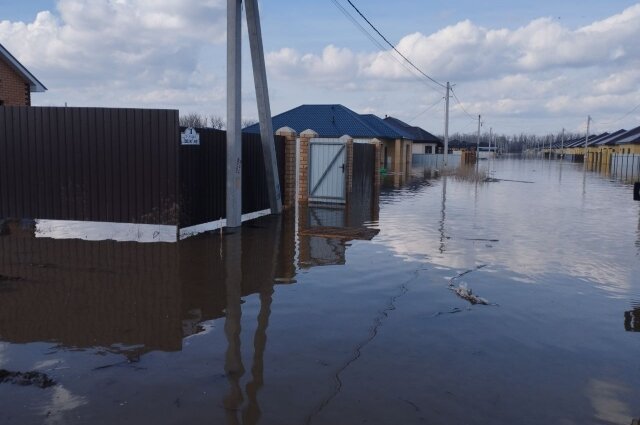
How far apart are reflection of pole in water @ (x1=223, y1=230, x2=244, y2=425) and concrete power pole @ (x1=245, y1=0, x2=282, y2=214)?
4220 mm

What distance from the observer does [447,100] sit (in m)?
49.1

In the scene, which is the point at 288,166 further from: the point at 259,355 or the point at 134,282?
the point at 259,355

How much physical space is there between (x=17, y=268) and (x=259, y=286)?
139 inches

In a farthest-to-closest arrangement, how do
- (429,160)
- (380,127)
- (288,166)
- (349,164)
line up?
(429,160) < (380,127) < (349,164) < (288,166)

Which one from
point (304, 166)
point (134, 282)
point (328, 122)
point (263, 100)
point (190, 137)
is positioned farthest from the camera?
point (328, 122)

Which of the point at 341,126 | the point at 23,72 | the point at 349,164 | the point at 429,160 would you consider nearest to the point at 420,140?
the point at 429,160

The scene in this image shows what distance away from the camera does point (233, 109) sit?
11.5m

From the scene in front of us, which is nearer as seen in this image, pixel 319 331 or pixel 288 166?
pixel 319 331

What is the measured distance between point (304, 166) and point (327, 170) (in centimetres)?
74

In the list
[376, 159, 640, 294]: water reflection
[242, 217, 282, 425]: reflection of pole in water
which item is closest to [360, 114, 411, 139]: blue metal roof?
[376, 159, 640, 294]: water reflection

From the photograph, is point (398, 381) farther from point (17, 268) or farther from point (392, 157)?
point (392, 157)

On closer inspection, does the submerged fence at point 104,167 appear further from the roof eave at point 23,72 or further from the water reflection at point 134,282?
the roof eave at point 23,72

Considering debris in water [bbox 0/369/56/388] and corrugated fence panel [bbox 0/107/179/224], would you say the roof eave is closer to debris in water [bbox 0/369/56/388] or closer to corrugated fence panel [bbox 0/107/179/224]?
corrugated fence panel [bbox 0/107/179/224]

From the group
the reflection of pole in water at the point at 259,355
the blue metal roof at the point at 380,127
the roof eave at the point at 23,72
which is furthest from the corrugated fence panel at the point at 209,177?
the blue metal roof at the point at 380,127
